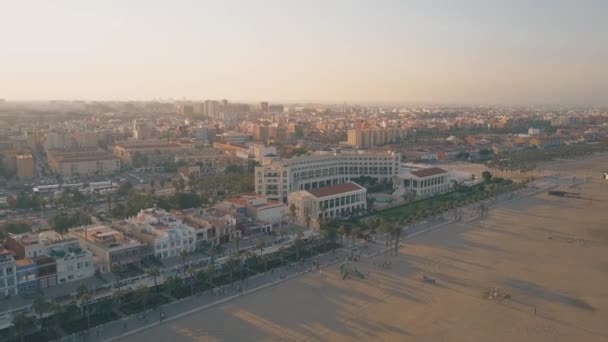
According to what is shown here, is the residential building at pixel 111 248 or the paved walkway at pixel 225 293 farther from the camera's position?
the residential building at pixel 111 248

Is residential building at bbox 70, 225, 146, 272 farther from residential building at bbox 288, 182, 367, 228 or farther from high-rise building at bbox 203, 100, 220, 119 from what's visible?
high-rise building at bbox 203, 100, 220, 119

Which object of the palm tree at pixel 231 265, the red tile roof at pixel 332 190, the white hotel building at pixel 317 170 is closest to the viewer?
the palm tree at pixel 231 265

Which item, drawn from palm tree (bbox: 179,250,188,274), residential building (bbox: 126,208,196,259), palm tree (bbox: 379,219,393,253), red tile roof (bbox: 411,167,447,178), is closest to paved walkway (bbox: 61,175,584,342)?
palm tree (bbox: 379,219,393,253)

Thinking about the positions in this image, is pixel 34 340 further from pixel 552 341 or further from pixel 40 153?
pixel 40 153

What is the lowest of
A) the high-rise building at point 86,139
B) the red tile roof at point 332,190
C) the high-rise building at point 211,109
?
the red tile roof at point 332,190

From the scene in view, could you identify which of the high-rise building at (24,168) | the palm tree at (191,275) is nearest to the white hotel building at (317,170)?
the palm tree at (191,275)

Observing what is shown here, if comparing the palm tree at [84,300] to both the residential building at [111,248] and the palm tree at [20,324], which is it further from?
the residential building at [111,248]
